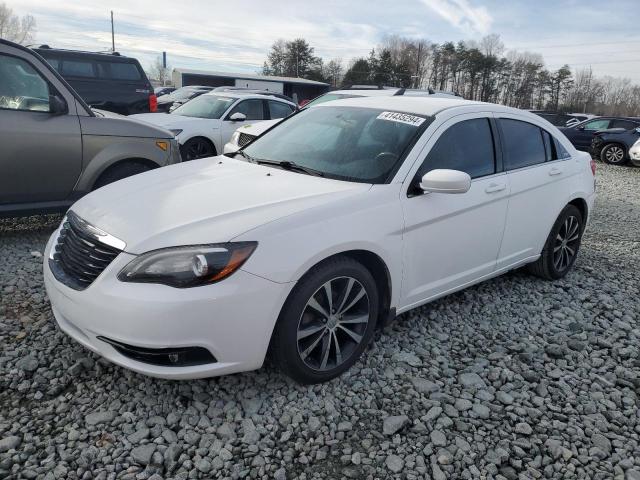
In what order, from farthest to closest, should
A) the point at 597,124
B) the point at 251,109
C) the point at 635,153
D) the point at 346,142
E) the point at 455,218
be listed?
the point at 597,124 < the point at 635,153 < the point at 251,109 < the point at 346,142 < the point at 455,218

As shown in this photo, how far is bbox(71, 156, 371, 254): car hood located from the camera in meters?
2.62

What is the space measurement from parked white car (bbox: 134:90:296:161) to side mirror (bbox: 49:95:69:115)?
3.79 m

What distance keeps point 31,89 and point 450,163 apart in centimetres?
389

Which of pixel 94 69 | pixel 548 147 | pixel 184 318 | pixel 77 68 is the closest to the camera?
pixel 184 318

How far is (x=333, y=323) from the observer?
294 centimetres

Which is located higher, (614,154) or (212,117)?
(212,117)

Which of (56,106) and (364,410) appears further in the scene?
(56,106)

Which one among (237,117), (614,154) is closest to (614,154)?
(614,154)

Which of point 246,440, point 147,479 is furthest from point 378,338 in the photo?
point 147,479

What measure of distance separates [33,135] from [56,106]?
1.13 feet

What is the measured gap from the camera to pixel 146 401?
276 cm

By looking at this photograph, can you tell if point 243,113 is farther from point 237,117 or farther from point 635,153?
point 635,153

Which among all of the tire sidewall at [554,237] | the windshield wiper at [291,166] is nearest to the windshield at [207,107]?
the windshield wiper at [291,166]

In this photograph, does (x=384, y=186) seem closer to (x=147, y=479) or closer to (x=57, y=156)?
(x=147, y=479)
